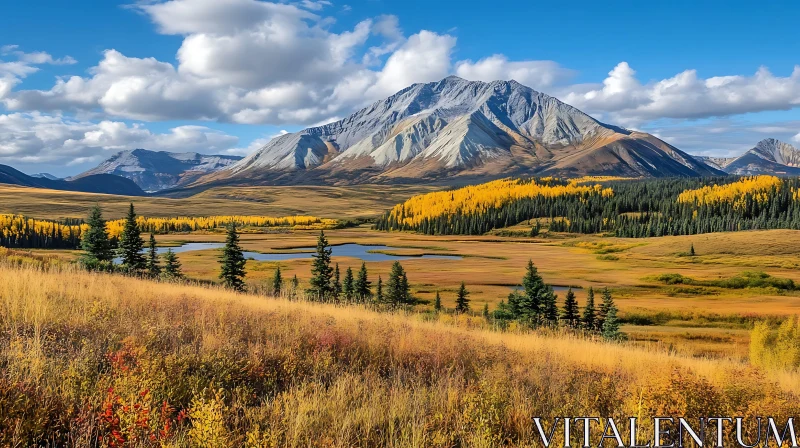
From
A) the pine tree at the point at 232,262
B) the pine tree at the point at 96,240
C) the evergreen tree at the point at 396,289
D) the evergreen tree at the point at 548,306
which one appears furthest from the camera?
the evergreen tree at the point at 396,289

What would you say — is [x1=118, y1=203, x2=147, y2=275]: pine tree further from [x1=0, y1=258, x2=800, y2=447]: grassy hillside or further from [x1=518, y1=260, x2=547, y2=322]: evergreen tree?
[x1=0, y1=258, x2=800, y2=447]: grassy hillside

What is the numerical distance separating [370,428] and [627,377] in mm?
5836

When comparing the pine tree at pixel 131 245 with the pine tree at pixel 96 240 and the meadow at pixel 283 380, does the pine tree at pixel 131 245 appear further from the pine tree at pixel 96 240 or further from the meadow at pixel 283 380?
the meadow at pixel 283 380

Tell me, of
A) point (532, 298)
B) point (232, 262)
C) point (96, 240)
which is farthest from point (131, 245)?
point (532, 298)

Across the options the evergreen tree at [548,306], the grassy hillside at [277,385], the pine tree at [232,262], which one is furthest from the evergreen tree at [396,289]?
the grassy hillside at [277,385]

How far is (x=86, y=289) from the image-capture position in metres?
11.3

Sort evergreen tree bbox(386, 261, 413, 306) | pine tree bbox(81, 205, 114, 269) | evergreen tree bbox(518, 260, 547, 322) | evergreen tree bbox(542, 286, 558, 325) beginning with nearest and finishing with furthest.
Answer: evergreen tree bbox(542, 286, 558, 325), evergreen tree bbox(518, 260, 547, 322), pine tree bbox(81, 205, 114, 269), evergreen tree bbox(386, 261, 413, 306)

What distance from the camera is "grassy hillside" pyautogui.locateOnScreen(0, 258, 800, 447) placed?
4594 millimetres

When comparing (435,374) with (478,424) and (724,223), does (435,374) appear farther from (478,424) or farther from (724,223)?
(724,223)

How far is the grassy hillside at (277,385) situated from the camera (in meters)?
4.59

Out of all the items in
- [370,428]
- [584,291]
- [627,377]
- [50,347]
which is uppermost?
[50,347]

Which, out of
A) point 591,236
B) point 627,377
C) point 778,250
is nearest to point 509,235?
point 591,236

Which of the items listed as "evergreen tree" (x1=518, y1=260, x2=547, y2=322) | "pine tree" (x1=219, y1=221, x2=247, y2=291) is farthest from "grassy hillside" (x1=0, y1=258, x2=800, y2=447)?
"pine tree" (x1=219, y1=221, x2=247, y2=291)

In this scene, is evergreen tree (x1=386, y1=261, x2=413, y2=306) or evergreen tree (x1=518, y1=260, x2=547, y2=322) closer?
evergreen tree (x1=518, y1=260, x2=547, y2=322)
